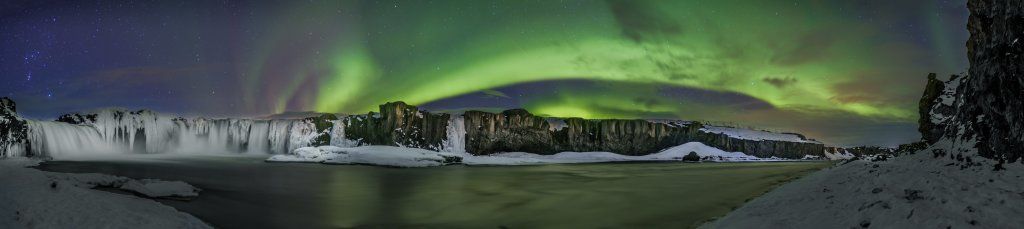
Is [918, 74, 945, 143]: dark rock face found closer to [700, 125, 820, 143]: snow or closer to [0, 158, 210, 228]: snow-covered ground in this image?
[0, 158, 210, 228]: snow-covered ground

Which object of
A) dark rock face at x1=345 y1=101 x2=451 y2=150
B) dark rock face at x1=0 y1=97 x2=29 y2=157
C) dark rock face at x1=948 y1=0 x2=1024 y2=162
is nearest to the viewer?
dark rock face at x1=948 y1=0 x2=1024 y2=162

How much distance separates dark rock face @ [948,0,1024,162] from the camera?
8.95 metres

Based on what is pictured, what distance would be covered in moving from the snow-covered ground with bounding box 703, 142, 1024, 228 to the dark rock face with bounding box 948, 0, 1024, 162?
50 centimetres

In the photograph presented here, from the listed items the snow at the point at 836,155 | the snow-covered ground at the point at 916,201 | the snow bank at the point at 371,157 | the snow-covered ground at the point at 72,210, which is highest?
the snow-covered ground at the point at 916,201

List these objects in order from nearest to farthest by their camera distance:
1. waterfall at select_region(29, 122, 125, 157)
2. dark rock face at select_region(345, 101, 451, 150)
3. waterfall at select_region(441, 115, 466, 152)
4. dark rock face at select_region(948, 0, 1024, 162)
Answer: dark rock face at select_region(948, 0, 1024, 162) → waterfall at select_region(29, 122, 125, 157) → dark rock face at select_region(345, 101, 451, 150) → waterfall at select_region(441, 115, 466, 152)

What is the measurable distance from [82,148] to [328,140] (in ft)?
108

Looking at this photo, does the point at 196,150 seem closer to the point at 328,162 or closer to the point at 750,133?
the point at 328,162

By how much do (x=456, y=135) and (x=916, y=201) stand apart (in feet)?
284

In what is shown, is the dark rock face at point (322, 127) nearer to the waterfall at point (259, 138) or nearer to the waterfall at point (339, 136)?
the waterfall at point (339, 136)

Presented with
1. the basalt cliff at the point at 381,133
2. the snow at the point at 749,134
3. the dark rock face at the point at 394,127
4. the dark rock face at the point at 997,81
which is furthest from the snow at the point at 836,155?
the dark rock face at the point at 997,81

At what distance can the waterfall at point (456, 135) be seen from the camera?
90.9m

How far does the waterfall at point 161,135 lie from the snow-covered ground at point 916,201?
219ft

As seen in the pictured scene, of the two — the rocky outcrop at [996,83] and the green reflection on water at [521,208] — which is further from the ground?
the rocky outcrop at [996,83]

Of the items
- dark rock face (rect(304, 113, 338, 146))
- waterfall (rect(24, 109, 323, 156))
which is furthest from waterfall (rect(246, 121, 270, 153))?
dark rock face (rect(304, 113, 338, 146))
